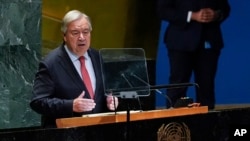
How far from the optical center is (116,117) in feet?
12.6

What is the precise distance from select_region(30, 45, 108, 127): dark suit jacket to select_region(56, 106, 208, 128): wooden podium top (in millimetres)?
447

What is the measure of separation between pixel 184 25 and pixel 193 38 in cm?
15

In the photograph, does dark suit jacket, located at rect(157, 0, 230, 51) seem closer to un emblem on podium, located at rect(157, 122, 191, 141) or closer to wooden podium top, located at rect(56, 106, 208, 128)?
wooden podium top, located at rect(56, 106, 208, 128)

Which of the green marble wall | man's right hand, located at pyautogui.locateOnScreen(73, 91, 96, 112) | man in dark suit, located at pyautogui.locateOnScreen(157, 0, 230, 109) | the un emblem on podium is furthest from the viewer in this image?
man in dark suit, located at pyautogui.locateOnScreen(157, 0, 230, 109)

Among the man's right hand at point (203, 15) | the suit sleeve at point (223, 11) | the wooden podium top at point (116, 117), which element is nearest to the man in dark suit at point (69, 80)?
the wooden podium top at point (116, 117)

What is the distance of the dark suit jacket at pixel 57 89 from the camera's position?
14.0 ft

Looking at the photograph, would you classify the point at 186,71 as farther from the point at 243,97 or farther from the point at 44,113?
the point at 44,113

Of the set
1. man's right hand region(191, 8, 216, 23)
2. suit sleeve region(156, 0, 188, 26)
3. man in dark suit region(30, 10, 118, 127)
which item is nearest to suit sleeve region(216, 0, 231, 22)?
man's right hand region(191, 8, 216, 23)

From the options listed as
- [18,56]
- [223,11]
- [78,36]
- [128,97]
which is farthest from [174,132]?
[223,11]

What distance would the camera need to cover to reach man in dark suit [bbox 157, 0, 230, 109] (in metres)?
6.57

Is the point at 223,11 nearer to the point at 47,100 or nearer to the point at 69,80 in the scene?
the point at 69,80

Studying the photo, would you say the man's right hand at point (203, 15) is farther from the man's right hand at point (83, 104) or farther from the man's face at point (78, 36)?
the man's right hand at point (83, 104)

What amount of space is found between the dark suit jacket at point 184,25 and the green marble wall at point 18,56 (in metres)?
1.26

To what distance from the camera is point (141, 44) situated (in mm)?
7328
